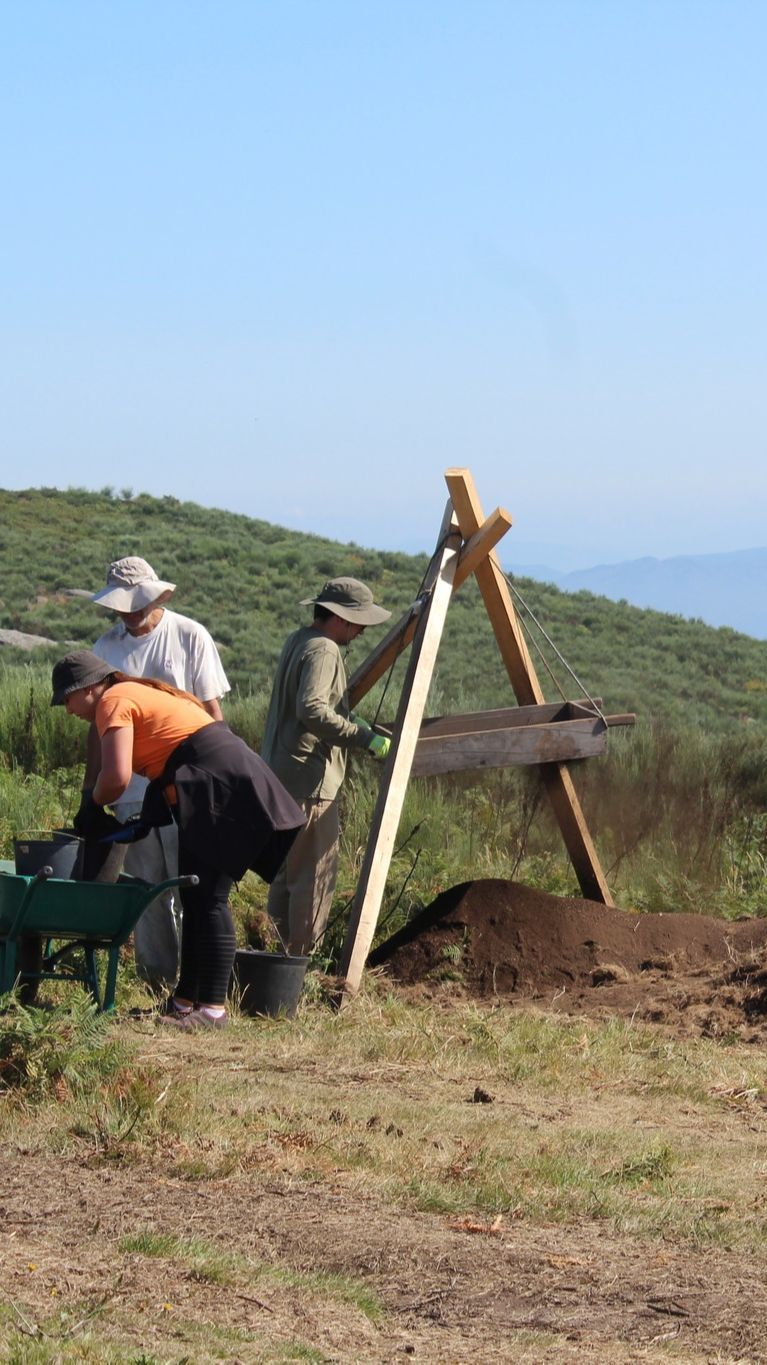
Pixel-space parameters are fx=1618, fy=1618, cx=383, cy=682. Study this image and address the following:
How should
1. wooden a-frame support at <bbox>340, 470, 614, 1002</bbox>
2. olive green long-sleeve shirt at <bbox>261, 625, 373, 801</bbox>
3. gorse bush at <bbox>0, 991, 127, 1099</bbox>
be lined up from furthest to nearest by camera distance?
wooden a-frame support at <bbox>340, 470, 614, 1002</bbox> < olive green long-sleeve shirt at <bbox>261, 625, 373, 801</bbox> < gorse bush at <bbox>0, 991, 127, 1099</bbox>

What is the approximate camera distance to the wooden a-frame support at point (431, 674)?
25.0ft

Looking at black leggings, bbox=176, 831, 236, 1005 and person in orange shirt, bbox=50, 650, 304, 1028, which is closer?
person in orange shirt, bbox=50, 650, 304, 1028

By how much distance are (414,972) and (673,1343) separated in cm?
458

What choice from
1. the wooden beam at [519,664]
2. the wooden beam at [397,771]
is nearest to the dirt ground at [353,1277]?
the wooden beam at [397,771]

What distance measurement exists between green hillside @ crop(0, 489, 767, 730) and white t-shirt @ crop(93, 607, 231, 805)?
18.8m

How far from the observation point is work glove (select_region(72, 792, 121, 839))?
20.1ft

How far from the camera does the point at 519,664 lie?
8.35m

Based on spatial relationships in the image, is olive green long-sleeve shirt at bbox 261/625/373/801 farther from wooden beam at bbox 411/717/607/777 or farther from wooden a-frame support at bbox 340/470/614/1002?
wooden beam at bbox 411/717/607/777

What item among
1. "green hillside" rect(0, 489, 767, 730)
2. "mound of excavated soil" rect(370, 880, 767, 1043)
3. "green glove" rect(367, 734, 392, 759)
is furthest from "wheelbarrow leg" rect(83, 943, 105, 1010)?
"green hillside" rect(0, 489, 767, 730)

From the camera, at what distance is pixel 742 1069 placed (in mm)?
6598

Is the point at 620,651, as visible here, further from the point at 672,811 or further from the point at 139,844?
the point at 139,844

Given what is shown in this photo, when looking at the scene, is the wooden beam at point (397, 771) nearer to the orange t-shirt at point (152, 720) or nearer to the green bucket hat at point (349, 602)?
the green bucket hat at point (349, 602)

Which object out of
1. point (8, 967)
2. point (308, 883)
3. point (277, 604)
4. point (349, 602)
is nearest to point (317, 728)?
point (349, 602)

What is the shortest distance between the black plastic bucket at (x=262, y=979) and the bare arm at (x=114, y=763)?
4.08 feet
